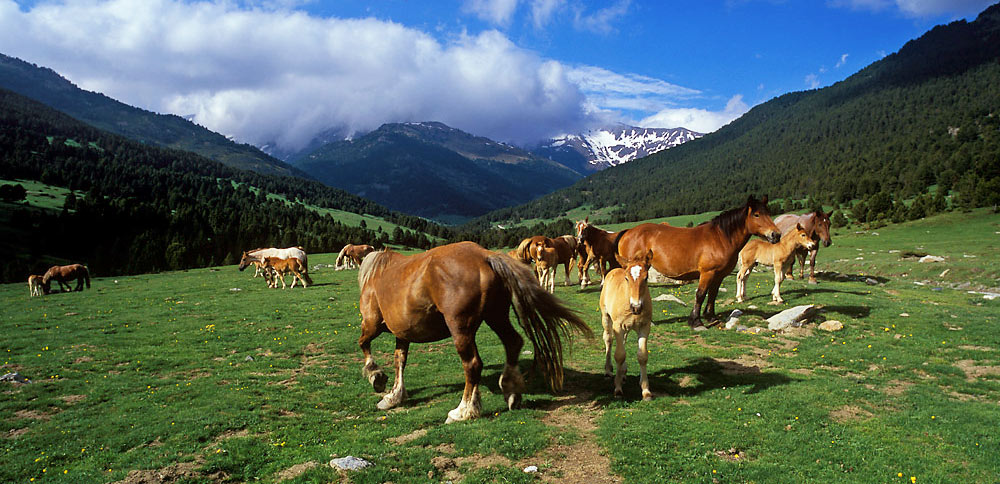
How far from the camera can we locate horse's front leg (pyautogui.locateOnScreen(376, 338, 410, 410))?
364 inches

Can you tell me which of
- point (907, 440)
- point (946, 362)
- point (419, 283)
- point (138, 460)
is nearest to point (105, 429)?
point (138, 460)

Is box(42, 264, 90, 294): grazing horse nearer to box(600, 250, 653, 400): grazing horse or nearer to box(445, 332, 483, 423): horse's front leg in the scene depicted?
box(445, 332, 483, 423): horse's front leg

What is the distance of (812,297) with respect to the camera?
59.3 feet

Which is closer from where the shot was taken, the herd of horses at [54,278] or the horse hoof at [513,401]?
the horse hoof at [513,401]

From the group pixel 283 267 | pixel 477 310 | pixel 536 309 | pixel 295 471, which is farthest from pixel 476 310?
pixel 283 267

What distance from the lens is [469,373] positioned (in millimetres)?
7984

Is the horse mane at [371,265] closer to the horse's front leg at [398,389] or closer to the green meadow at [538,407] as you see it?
the horse's front leg at [398,389]

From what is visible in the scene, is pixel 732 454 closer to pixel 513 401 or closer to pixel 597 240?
pixel 513 401

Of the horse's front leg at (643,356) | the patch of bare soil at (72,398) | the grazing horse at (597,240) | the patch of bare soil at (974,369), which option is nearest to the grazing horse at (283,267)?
the grazing horse at (597,240)

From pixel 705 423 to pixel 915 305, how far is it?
49.2ft

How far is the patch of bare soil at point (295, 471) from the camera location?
6234 mm

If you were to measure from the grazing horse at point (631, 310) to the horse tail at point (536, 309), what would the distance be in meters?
1.06

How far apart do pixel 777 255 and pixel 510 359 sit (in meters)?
14.8

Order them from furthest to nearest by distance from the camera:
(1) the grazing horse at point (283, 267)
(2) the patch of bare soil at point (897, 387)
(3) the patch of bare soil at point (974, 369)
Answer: (1) the grazing horse at point (283, 267) < (3) the patch of bare soil at point (974, 369) < (2) the patch of bare soil at point (897, 387)
